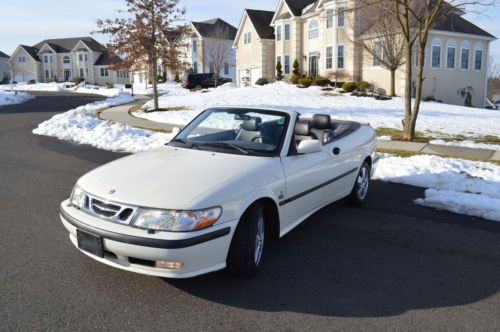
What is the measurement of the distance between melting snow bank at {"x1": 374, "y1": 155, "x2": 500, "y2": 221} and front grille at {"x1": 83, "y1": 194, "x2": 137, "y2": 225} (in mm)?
4636

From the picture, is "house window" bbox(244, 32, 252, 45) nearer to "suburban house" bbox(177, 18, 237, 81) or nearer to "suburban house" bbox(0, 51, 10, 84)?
"suburban house" bbox(177, 18, 237, 81)

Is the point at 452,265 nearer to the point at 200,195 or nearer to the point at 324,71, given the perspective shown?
the point at 200,195

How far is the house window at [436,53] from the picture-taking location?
3288cm

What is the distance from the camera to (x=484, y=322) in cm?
341

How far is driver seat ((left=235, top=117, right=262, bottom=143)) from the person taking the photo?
16.5 feet

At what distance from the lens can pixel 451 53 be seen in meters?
33.6

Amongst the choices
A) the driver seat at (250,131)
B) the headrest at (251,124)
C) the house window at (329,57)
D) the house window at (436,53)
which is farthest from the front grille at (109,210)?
the house window at (329,57)

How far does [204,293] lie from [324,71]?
34831 millimetres

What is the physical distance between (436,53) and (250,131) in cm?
3187

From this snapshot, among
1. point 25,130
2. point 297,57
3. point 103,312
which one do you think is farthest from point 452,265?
point 297,57

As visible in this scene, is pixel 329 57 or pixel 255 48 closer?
pixel 329 57

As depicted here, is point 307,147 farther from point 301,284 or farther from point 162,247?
point 162,247

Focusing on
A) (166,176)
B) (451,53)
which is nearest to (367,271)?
(166,176)

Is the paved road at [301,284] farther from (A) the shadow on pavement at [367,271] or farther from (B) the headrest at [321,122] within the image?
(B) the headrest at [321,122]
